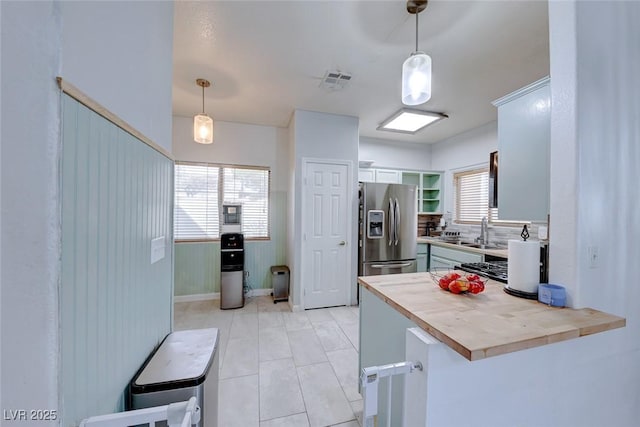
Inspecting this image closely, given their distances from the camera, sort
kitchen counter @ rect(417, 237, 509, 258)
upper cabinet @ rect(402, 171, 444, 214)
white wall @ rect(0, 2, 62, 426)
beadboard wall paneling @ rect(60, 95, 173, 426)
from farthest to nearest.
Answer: upper cabinet @ rect(402, 171, 444, 214), kitchen counter @ rect(417, 237, 509, 258), beadboard wall paneling @ rect(60, 95, 173, 426), white wall @ rect(0, 2, 62, 426)

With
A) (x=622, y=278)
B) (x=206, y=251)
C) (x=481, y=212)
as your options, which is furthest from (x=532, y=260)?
(x=206, y=251)

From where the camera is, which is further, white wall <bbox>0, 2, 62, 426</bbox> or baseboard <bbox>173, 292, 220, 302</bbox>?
baseboard <bbox>173, 292, 220, 302</bbox>

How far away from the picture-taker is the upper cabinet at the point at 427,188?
4.44 m

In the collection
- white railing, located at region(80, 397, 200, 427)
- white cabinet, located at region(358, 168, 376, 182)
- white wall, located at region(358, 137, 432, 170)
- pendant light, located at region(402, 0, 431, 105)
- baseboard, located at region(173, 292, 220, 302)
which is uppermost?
white wall, located at region(358, 137, 432, 170)

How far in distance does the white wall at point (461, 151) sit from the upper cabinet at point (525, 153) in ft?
6.73

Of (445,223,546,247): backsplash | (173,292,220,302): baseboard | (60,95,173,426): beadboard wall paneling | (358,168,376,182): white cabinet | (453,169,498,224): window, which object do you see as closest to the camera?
(60,95,173,426): beadboard wall paneling

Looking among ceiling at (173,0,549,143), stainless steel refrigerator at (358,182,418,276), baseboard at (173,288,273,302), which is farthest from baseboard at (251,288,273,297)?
ceiling at (173,0,549,143)

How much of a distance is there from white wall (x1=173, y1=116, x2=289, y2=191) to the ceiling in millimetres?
568

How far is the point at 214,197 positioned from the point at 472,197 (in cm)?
417

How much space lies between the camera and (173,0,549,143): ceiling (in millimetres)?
1636

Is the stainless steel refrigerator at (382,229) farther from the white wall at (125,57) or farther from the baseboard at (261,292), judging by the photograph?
the white wall at (125,57)

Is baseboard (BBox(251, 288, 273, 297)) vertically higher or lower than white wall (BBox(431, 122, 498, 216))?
lower

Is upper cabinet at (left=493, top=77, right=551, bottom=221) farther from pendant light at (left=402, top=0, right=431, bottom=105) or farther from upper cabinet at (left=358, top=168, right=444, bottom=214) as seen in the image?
upper cabinet at (left=358, top=168, right=444, bottom=214)

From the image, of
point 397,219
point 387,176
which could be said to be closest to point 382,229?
point 397,219
